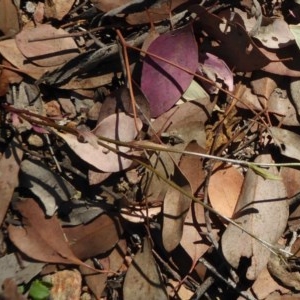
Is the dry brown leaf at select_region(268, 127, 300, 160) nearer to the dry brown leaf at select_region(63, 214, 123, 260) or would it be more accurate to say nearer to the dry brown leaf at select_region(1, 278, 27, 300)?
the dry brown leaf at select_region(63, 214, 123, 260)

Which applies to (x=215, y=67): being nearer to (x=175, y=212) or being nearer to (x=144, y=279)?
(x=175, y=212)

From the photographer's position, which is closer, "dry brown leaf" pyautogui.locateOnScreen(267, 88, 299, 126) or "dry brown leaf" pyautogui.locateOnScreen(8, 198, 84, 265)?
"dry brown leaf" pyautogui.locateOnScreen(8, 198, 84, 265)

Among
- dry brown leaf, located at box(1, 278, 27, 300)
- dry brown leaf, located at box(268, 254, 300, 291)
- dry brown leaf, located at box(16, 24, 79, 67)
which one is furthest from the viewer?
dry brown leaf, located at box(268, 254, 300, 291)

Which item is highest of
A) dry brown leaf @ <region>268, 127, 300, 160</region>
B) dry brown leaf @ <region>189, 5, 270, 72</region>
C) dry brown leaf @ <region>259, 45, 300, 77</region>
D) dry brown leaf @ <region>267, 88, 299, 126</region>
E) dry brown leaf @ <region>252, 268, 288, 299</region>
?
dry brown leaf @ <region>189, 5, 270, 72</region>

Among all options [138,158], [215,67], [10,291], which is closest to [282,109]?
[215,67]

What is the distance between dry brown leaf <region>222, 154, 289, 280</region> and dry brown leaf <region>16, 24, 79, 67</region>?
57 centimetres

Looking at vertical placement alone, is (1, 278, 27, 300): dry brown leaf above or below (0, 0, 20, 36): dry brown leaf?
below

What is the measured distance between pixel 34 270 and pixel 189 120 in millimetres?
546

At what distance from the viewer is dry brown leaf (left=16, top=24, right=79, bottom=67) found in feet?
5.46

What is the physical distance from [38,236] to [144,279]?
29 cm

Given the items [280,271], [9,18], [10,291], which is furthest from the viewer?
[280,271]

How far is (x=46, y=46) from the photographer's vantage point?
66.2 inches

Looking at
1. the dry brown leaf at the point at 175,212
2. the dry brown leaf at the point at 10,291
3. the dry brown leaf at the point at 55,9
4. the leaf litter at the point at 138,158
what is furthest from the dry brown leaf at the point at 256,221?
the dry brown leaf at the point at 55,9

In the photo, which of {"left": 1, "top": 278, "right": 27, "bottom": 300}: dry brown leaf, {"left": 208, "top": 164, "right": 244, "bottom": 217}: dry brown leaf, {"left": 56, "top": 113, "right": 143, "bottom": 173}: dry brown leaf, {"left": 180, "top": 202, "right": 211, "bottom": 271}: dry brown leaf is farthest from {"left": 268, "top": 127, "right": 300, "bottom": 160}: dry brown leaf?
{"left": 1, "top": 278, "right": 27, "bottom": 300}: dry brown leaf
